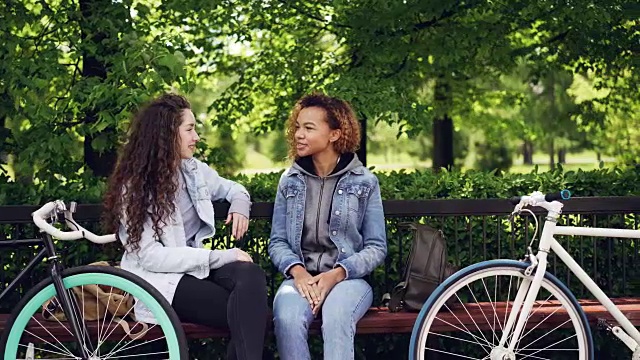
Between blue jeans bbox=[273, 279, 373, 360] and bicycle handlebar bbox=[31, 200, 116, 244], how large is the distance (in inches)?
34.9

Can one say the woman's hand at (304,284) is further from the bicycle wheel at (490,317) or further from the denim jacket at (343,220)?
the bicycle wheel at (490,317)

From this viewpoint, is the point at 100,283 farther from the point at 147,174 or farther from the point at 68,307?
the point at 147,174

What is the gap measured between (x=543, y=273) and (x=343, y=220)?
1.04 m

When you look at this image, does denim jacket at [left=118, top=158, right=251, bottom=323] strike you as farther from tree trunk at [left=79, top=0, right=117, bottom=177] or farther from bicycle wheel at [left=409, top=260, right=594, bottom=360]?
tree trunk at [left=79, top=0, right=117, bottom=177]

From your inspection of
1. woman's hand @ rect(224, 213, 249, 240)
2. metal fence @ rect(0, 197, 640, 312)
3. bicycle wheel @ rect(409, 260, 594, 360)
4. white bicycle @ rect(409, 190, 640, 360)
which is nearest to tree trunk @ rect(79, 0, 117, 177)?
metal fence @ rect(0, 197, 640, 312)

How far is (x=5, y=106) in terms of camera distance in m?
6.82

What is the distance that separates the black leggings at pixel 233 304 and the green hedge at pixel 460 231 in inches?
36.6

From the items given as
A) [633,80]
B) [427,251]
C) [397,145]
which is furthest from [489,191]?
[397,145]

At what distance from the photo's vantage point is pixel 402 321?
15.3ft

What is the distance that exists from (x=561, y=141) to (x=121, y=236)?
35.6 meters

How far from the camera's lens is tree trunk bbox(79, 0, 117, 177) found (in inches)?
277

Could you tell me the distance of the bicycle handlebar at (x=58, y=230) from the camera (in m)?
4.14

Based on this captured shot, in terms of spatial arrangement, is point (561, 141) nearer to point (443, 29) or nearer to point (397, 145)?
point (397, 145)

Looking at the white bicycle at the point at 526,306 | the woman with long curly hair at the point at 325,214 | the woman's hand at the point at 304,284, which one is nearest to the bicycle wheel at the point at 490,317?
the white bicycle at the point at 526,306
